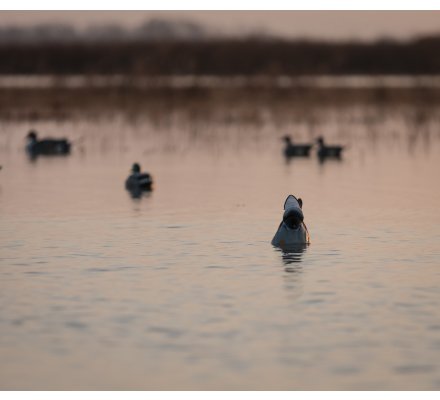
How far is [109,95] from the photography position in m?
40.5

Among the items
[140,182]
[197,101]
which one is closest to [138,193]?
[140,182]

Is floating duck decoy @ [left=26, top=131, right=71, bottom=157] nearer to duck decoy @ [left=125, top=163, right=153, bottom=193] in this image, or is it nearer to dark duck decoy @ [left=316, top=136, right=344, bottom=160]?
dark duck decoy @ [left=316, top=136, right=344, bottom=160]

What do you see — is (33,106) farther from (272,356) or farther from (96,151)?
(272,356)

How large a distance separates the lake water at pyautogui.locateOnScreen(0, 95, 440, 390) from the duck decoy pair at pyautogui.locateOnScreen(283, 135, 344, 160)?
1.45m

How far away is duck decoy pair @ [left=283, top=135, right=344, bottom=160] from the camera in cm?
2753

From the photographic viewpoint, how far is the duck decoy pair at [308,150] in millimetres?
27531

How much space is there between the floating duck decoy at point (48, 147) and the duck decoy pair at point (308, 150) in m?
5.44

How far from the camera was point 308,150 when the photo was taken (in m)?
28.5

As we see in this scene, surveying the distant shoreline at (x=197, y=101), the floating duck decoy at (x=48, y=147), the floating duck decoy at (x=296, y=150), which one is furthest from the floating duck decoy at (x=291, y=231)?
the distant shoreline at (x=197, y=101)

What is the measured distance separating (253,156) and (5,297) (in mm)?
16837

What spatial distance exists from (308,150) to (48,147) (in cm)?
636

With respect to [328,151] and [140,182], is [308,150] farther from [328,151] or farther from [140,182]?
[140,182]

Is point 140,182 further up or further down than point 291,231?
further up
